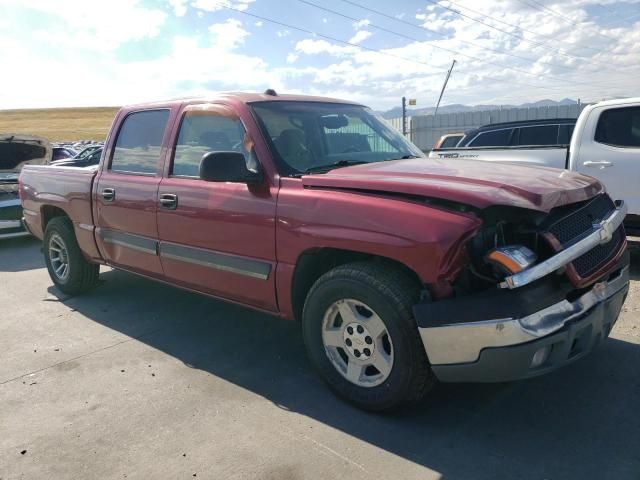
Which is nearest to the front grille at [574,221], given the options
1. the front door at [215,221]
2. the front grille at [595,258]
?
the front grille at [595,258]

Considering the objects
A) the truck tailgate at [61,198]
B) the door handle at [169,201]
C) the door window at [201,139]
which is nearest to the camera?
the door window at [201,139]

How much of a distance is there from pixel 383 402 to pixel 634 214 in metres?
4.49

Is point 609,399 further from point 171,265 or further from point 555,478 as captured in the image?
point 171,265

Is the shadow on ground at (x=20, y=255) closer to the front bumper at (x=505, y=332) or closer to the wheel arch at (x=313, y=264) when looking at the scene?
the wheel arch at (x=313, y=264)

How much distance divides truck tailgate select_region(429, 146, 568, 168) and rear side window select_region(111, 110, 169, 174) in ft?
10.3

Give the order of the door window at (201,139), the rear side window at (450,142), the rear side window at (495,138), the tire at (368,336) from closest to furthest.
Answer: the tire at (368,336)
the door window at (201,139)
the rear side window at (495,138)
the rear side window at (450,142)

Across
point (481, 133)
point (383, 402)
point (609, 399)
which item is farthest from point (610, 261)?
point (481, 133)

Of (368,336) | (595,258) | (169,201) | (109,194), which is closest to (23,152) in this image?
(109,194)

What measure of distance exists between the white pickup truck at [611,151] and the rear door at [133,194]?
3365 mm

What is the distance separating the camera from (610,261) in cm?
315

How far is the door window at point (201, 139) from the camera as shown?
387cm

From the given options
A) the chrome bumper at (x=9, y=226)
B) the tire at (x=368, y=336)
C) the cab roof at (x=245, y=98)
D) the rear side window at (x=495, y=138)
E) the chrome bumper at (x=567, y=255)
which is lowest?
the chrome bumper at (x=9, y=226)

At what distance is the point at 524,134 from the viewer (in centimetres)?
868

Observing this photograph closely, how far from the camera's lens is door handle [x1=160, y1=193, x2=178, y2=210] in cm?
404
